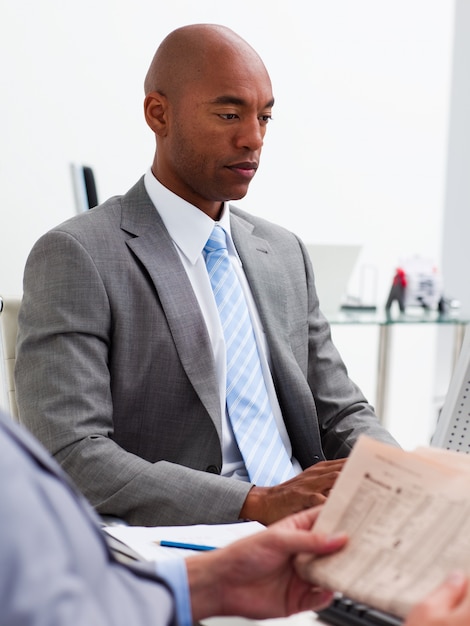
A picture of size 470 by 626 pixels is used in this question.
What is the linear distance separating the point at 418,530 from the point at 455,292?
429cm

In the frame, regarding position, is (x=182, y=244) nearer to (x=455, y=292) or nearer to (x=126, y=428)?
(x=126, y=428)

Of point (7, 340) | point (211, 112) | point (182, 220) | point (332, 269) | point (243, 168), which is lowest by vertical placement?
point (332, 269)

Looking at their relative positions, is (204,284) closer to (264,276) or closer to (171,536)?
(264,276)

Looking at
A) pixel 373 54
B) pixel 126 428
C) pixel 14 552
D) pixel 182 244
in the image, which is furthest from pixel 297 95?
pixel 14 552

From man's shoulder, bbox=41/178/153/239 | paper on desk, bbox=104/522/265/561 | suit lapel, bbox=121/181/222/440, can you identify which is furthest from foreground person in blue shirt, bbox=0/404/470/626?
man's shoulder, bbox=41/178/153/239

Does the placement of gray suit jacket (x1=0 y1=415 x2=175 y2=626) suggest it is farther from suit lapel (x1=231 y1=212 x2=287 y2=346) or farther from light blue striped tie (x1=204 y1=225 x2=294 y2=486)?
suit lapel (x1=231 y1=212 x2=287 y2=346)

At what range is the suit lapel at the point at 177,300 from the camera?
1.57 metres

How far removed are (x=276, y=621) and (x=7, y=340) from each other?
37.5 inches

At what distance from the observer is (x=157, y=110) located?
1807 millimetres

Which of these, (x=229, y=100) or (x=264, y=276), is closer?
(x=229, y=100)

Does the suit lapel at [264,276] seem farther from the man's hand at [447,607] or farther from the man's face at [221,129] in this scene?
the man's hand at [447,607]

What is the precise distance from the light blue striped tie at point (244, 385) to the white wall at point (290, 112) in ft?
5.23

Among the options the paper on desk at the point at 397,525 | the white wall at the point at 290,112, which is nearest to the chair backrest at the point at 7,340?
the paper on desk at the point at 397,525

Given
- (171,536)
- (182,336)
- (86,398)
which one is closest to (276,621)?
(171,536)
